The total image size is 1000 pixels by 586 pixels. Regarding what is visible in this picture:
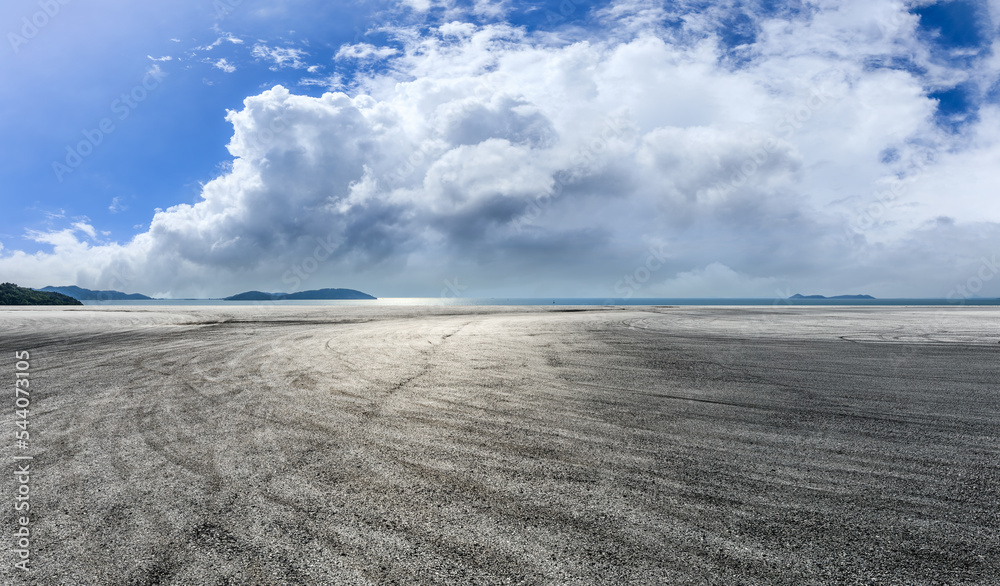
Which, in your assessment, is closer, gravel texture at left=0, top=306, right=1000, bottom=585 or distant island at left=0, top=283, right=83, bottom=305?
gravel texture at left=0, top=306, right=1000, bottom=585

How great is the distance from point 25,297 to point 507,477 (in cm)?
11141

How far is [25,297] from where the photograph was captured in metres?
80.8

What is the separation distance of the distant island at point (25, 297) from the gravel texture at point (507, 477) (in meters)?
94.3

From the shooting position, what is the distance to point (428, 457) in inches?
213

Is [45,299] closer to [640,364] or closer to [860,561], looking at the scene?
[640,364]

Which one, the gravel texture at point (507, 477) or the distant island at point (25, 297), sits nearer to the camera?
the gravel texture at point (507, 477)

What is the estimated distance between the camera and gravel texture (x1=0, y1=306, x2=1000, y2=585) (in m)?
3.38

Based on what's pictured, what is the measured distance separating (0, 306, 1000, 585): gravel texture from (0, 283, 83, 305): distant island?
3711 inches

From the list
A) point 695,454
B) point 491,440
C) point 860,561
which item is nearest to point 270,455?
point 491,440

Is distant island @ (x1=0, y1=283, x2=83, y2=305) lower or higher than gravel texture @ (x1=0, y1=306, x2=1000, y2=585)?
higher

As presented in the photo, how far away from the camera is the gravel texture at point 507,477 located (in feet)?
11.1

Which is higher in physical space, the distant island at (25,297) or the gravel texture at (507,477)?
the distant island at (25,297)

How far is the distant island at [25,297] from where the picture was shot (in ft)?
249

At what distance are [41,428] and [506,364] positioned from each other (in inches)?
341
